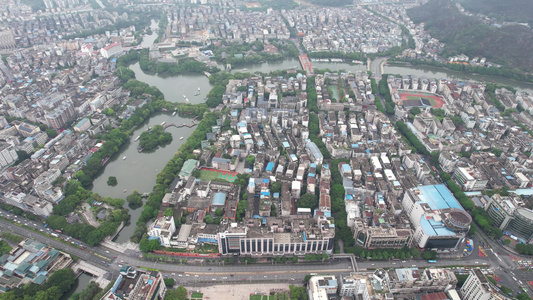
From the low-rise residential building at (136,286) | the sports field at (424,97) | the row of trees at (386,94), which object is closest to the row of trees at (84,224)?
the low-rise residential building at (136,286)

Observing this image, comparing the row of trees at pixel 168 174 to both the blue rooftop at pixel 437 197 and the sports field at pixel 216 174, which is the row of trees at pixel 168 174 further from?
the blue rooftop at pixel 437 197

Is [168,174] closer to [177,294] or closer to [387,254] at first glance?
[177,294]

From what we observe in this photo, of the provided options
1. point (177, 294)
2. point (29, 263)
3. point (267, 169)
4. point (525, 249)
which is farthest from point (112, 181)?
point (525, 249)

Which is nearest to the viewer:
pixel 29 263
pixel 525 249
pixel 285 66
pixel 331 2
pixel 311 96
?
pixel 29 263

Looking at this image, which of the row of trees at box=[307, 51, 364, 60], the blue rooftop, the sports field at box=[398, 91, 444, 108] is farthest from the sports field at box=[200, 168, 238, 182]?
the row of trees at box=[307, 51, 364, 60]

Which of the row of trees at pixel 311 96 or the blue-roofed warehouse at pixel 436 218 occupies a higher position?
the row of trees at pixel 311 96

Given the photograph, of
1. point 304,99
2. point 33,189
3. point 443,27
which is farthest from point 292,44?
point 33,189
